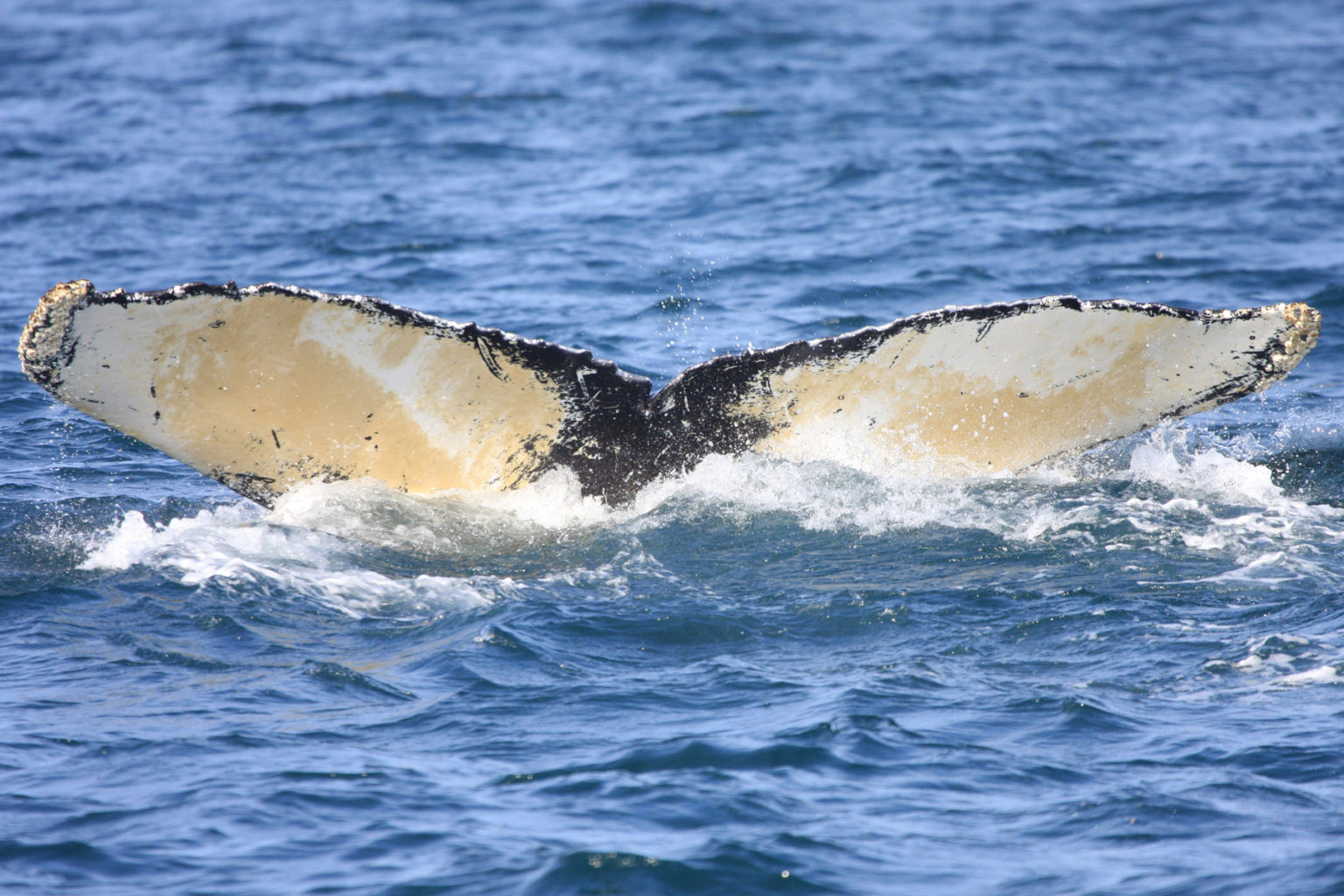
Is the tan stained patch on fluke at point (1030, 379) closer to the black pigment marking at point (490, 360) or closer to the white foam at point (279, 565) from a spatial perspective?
the black pigment marking at point (490, 360)

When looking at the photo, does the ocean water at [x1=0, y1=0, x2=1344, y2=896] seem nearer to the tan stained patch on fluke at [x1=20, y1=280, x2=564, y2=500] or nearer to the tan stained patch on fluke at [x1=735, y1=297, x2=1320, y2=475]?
the tan stained patch on fluke at [x1=20, y1=280, x2=564, y2=500]

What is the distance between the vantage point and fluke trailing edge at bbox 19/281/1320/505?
5.32m

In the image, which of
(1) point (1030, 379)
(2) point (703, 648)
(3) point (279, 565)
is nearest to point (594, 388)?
(2) point (703, 648)

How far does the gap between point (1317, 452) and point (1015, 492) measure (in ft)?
6.87

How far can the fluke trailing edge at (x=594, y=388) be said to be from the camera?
5.32 m

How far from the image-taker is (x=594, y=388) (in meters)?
5.71

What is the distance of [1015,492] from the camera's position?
21.7ft

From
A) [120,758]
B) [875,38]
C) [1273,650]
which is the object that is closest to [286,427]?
[120,758]

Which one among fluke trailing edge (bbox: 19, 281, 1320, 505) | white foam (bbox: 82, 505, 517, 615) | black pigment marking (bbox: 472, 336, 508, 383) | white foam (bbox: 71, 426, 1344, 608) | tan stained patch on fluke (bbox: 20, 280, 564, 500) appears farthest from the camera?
white foam (bbox: 71, 426, 1344, 608)

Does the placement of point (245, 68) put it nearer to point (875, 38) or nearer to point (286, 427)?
point (875, 38)

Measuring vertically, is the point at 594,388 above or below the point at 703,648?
above

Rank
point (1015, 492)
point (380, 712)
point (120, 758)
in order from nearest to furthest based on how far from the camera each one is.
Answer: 1. point (120, 758)
2. point (380, 712)
3. point (1015, 492)

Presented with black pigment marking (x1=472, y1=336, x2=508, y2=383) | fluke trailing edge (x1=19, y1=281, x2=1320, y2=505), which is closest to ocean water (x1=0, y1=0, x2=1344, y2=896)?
fluke trailing edge (x1=19, y1=281, x2=1320, y2=505)

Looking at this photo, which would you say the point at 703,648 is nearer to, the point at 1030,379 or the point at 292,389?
the point at 1030,379
